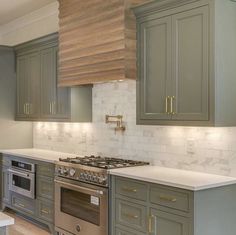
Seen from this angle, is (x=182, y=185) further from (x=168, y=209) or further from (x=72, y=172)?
(x=72, y=172)

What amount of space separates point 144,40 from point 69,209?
2.05 metres

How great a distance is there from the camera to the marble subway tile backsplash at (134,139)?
3.64 m

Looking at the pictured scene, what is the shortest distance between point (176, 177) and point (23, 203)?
2832mm

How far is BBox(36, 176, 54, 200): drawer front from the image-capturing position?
492 cm

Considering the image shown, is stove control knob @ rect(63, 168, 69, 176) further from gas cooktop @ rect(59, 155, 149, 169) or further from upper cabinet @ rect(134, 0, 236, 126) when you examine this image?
upper cabinet @ rect(134, 0, 236, 126)

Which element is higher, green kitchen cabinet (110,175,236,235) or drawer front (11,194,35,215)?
green kitchen cabinet (110,175,236,235)

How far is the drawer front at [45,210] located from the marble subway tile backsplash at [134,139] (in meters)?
0.85

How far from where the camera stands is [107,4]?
4.21 metres

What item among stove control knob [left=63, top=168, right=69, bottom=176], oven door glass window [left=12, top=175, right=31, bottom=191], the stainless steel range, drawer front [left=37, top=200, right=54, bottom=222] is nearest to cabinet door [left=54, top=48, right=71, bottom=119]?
the stainless steel range

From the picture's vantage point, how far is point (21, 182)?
5.54 metres

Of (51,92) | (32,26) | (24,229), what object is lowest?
(24,229)

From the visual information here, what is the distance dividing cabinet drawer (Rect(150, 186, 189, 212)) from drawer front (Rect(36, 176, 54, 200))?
1.85 m

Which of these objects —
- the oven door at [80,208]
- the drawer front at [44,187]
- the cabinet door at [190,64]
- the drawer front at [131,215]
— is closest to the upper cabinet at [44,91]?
the drawer front at [44,187]

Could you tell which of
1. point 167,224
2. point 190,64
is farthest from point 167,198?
point 190,64
